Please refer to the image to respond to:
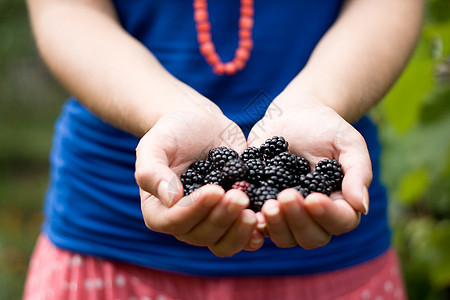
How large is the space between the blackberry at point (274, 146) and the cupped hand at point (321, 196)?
0.03 m

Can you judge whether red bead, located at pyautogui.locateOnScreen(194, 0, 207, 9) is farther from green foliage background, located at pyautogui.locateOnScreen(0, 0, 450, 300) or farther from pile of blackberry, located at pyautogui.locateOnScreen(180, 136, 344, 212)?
green foliage background, located at pyautogui.locateOnScreen(0, 0, 450, 300)

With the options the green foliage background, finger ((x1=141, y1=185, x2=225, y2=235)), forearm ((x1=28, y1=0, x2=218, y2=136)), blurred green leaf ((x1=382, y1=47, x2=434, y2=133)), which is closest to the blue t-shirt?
forearm ((x1=28, y1=0, x2=218, y2=136))

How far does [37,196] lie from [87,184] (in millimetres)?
4200

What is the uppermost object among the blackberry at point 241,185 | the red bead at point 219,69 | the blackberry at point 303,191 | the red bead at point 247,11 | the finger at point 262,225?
the red bead at point 247,11

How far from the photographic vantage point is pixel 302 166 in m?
1.19

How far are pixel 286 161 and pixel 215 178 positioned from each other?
0.55ft

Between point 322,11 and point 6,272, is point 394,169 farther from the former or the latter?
point 6,272

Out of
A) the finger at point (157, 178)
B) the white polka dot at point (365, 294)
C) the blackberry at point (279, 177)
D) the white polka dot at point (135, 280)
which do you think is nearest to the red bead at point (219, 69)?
the blackberry at point (279, 177)

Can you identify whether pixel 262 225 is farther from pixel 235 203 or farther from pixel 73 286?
pixel 73 286

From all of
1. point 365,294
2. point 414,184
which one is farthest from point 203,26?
point 414,184

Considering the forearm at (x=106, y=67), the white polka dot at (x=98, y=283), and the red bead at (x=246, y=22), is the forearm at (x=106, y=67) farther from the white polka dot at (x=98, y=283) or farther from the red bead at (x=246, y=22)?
the white polka dot at (x=98, y=283)

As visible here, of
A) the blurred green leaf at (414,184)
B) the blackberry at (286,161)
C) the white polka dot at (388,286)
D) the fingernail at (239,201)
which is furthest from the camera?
the blurred green leaf at (414,184)

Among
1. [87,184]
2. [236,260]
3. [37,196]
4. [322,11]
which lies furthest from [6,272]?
[322,11]

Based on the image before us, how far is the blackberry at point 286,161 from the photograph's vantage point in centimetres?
115
